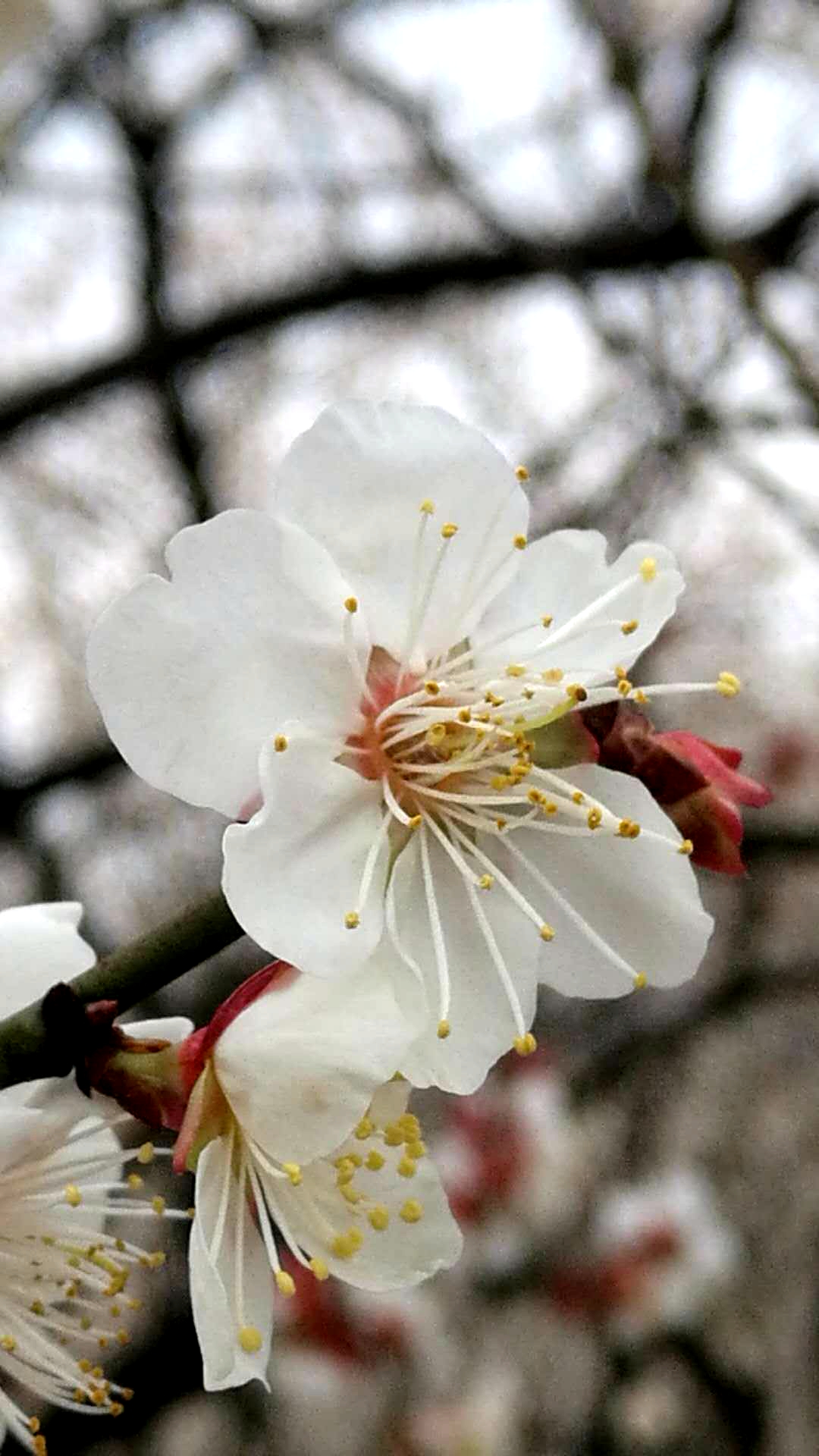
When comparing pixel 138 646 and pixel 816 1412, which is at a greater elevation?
pixel 138 646

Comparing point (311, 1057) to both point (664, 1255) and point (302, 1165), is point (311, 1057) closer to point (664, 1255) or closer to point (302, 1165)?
point (302, 1165)

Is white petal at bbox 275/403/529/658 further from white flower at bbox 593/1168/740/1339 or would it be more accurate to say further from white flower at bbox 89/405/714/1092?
white flower at bbox 593/1168/740/1339

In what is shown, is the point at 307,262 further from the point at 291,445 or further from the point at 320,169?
the point at 291,445

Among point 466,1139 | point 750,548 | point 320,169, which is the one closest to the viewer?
point 466,1139

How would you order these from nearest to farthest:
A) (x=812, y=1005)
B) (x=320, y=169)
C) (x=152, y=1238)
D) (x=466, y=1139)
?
(x=152, y=1238)
(x=466, y=1139)
(x=320, y=169)
(x=812, y=1005)

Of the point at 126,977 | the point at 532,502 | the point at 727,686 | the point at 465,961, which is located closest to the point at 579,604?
the point at 727,686

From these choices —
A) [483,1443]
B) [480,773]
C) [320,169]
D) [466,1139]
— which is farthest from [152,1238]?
[320,169]
